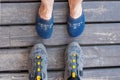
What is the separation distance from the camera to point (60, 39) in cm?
107

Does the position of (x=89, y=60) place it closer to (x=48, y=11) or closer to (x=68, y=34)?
(x=68, y=34)

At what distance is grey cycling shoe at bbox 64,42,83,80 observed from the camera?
3.34ft

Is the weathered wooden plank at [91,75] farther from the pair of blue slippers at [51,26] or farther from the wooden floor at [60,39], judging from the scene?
the pair of blue slippers at [51,26]

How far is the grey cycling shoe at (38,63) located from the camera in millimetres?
1012

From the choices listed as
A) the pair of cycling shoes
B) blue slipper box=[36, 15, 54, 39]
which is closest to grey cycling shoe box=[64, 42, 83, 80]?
the pair of cycling shoes

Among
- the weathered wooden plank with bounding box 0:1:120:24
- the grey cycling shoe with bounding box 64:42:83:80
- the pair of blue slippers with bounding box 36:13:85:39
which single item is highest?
the weathered wooden plank with bounding box 0:1:120:24

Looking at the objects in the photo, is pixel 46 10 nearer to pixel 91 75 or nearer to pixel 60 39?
pixel 60 39

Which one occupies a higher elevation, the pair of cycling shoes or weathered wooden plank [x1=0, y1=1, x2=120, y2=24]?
weathered wooden plank [x1=0, y1=1, x2=120, y2=24]

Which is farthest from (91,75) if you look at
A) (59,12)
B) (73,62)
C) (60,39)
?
(59,12)

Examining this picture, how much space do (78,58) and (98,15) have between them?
0.23 metres

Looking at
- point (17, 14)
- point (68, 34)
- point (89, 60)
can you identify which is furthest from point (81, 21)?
point (17, 14)

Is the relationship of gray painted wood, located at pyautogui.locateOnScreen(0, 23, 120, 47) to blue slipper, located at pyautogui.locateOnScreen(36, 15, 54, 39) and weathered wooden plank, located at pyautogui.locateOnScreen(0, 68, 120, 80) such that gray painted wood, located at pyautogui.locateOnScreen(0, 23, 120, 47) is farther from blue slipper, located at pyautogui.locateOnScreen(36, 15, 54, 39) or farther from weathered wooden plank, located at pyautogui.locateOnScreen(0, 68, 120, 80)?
weathered wooden plank, located at pyautogui.locateOnScreen(0, 68, 120, 80)

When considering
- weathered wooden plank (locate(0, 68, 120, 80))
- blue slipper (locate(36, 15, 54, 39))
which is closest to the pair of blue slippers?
blue slipper (locate(36, 15, 54, 39))

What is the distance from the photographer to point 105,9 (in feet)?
3.55
